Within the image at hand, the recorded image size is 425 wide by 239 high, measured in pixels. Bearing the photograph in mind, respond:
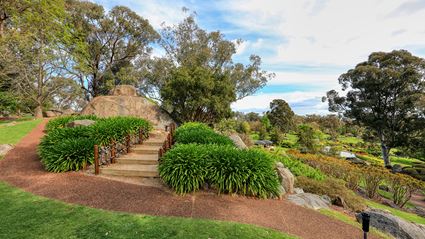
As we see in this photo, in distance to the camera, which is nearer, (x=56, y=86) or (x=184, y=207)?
(x=184, y=207)

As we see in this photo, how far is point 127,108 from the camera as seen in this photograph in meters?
15.3

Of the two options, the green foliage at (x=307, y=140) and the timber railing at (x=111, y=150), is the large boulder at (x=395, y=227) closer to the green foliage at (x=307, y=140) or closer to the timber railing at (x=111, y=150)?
the timber railing at (x=111, y=150)

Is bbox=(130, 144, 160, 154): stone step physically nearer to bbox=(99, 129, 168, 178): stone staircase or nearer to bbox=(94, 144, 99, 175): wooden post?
bbox=(99, 129, 168, 178): stone staircase

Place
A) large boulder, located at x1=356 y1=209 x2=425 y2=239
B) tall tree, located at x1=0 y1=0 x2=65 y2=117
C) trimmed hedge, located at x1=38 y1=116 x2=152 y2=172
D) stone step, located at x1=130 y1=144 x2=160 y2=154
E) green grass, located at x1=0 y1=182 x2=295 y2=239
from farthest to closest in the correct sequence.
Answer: tall tree, located at x1=0 y1=0 x2=65 y2=117 < stone step, located at x1=130 y1=144 x2=160 y2=154 < trimmed hedge, located at x1=38 y1=116 x2=152 y2=172 < large boulder, located at x1=356 y1=209 x2=425 y2=239 < green grass, located at x1=0 y1=182 x2=295 y2=239

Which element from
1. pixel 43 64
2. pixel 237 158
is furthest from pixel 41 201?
pixel 43 64

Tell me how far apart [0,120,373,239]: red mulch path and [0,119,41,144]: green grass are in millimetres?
5301

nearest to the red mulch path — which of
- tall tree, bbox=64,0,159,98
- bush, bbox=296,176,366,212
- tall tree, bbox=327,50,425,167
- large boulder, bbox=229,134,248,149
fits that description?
bush, bbox=296,176,366,212

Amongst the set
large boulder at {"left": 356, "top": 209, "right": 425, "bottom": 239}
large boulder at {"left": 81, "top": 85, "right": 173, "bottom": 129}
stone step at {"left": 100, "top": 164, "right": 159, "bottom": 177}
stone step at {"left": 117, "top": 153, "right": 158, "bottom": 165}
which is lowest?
large boulder at {"left": 356, "top": 209, "right": 425, "bottom": 239}

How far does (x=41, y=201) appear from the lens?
4.72 metres

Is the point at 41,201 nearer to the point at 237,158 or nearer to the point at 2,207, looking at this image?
the point at 2,207

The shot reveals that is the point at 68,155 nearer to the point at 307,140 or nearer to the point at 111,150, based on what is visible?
the point at 111,150

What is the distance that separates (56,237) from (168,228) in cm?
174

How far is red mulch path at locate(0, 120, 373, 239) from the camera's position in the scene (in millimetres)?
4340

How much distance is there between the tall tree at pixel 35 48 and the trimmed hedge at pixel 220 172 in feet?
42.7
